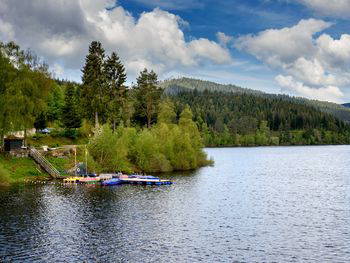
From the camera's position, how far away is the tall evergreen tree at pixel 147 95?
13100cm

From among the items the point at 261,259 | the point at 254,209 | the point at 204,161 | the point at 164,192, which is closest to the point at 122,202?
the point at 164,192

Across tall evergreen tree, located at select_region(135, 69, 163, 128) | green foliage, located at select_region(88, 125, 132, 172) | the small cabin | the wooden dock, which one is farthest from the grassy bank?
tall evergreen tree, located at select_region(135, 69, 163, 128)

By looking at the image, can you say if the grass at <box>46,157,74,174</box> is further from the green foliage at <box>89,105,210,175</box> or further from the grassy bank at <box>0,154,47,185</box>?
the green foliage at <box>89,105,210,175</box>

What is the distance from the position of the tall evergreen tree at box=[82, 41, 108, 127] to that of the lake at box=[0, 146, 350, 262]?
35.5m

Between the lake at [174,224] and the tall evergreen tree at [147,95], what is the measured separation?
171ft

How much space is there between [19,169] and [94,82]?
34041 mm

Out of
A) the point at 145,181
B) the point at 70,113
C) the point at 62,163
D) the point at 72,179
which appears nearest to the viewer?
the point at 72,179

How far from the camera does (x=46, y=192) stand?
70625 mm

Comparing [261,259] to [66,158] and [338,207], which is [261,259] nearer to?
[338,207]

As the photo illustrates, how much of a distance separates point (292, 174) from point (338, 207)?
5044cm

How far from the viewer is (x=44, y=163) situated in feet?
299

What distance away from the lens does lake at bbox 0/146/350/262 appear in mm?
38656

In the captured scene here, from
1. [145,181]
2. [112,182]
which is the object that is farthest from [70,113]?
[145,181]

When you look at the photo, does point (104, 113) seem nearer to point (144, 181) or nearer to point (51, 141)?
point (51, 141)
